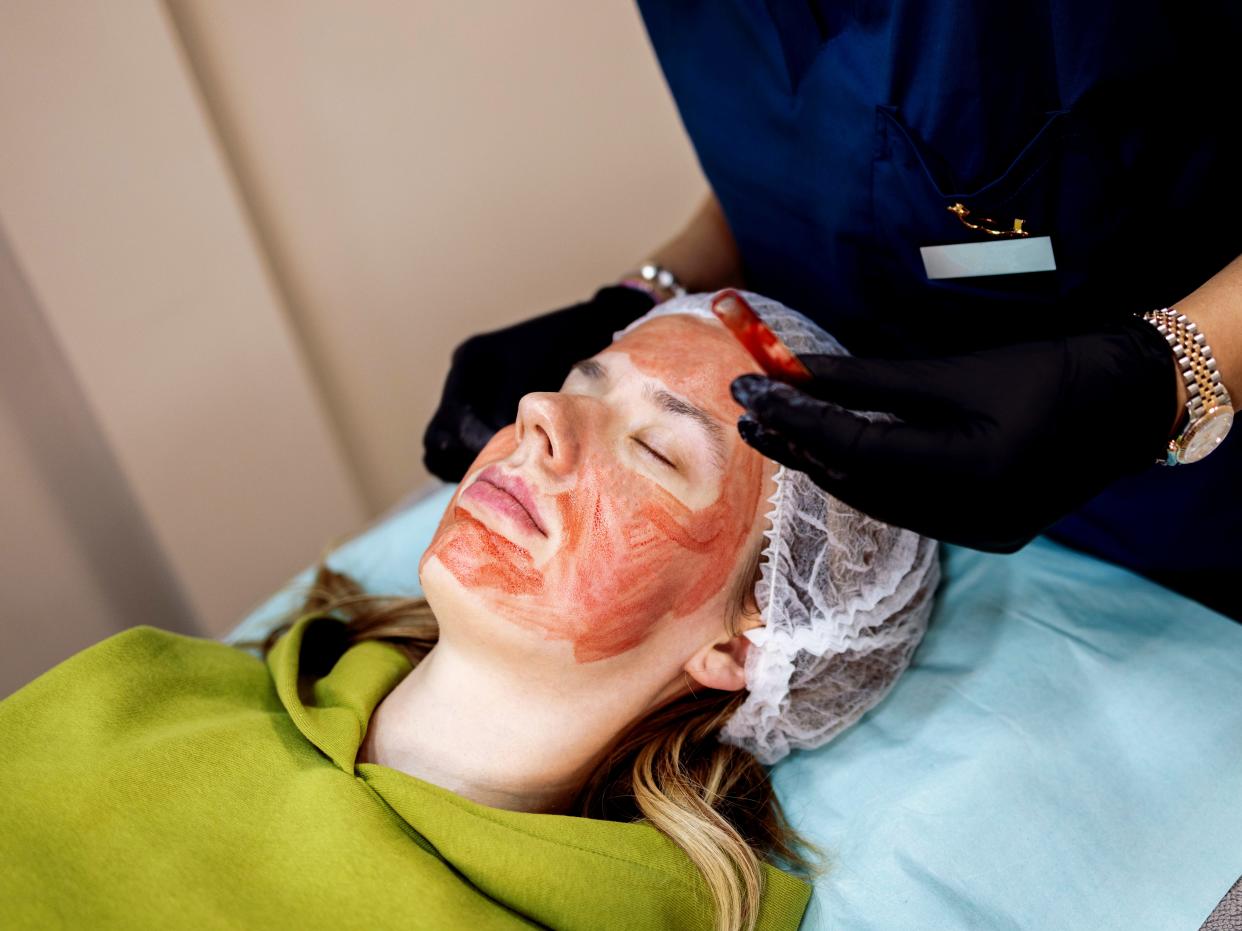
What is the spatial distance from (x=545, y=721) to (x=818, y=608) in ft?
1.25

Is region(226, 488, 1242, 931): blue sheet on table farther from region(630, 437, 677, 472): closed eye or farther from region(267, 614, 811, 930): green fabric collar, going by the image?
region(630, 437, 677, 472): closed eye

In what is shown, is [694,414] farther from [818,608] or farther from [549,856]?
[549,856]

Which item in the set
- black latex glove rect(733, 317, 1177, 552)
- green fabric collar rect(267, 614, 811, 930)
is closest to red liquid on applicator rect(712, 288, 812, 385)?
black latex glove rect(733, 317, 1177, 552)

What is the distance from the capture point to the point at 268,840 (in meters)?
1.13

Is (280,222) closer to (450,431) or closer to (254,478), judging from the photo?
(254,478)

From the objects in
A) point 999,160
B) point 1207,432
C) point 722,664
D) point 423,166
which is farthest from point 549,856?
point 423,166

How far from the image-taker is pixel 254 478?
204cm

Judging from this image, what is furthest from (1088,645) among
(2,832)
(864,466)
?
(2,832)

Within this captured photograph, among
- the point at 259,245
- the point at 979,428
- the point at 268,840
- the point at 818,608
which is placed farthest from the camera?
the point at 259,245

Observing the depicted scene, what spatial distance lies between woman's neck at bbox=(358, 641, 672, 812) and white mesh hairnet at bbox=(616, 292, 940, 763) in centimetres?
16

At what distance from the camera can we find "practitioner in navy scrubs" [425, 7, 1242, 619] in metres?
0.96

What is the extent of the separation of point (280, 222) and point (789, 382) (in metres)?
1.43

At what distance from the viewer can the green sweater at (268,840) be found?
41.9 inches

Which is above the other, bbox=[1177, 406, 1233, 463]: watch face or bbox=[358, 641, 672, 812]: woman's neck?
bbox=[1177, 406, 1233, 463]: watch face
